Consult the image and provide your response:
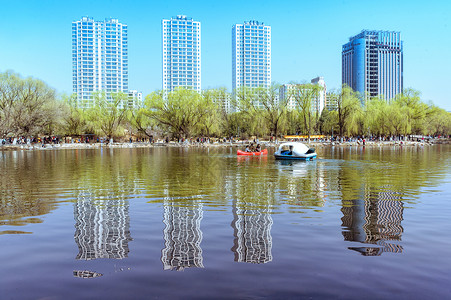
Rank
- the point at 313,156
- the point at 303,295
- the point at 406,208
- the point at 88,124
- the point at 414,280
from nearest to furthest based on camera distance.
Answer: the point at 303,295
the point at 414,280
the point at 406,208
the point at 313,156
the point at 88,124

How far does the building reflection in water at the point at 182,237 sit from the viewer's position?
7379 millimetres

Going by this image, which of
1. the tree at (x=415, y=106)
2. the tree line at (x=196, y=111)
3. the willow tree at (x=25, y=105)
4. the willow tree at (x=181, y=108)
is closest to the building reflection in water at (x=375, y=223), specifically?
the willow tree at (x=25, y=105)

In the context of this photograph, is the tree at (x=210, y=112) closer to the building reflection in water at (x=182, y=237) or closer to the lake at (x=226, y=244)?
the lake at (x=226, y=244)

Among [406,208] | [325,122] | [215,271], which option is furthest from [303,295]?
[325,122]

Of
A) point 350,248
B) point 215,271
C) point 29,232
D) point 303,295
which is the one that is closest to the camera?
point 303,295

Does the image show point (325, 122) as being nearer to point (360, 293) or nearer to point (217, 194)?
point (217, 194)

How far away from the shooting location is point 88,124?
9000 centimetres

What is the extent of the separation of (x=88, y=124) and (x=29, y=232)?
8477cm

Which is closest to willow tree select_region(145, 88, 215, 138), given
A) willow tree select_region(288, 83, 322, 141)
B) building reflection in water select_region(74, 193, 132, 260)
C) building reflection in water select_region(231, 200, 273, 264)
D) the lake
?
willow tree select_region(288, 83, 322, 141)

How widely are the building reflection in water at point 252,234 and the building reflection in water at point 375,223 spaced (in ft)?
6.06

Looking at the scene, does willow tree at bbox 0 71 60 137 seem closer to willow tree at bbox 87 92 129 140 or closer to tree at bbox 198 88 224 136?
willow tree at bbox 87 92 129 140

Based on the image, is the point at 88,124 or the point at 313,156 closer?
the point at 313,156

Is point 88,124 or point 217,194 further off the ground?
point 88,124

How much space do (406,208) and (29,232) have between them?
1109 cm
